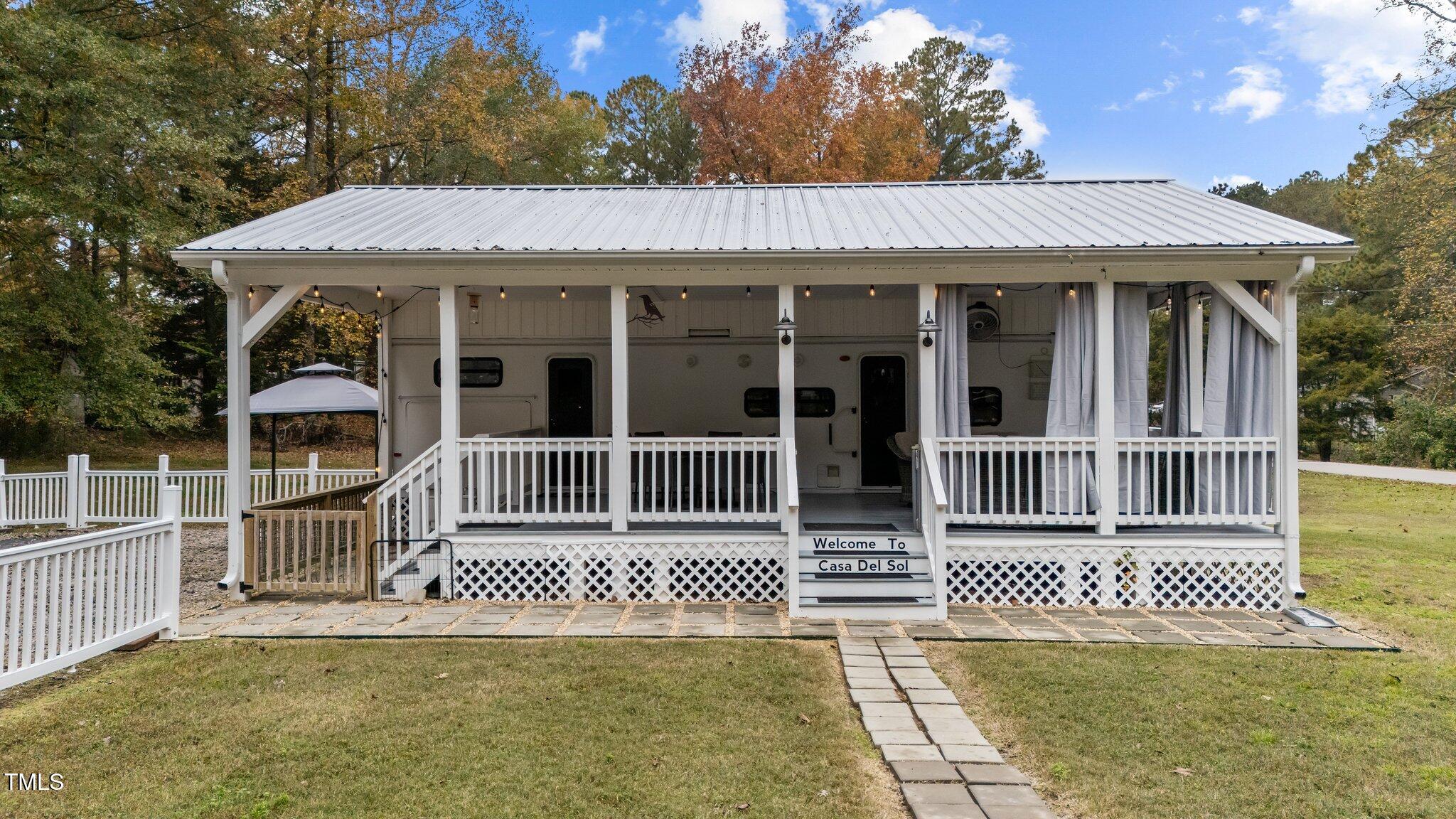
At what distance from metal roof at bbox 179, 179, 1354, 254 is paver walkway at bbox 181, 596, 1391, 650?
11.4ft

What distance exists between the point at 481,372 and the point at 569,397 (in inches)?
49.6

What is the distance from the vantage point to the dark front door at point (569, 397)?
10.1 m

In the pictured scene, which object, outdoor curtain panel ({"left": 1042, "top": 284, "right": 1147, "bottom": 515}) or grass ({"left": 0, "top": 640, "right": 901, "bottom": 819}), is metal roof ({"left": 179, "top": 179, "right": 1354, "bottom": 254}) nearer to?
outdoor curtain panel ({"left": 1042, "top": 284, "right": 1147, "bottom": 515})

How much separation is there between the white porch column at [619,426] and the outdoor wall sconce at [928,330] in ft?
9.82

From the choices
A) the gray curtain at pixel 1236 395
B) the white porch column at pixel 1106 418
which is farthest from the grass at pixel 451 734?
the gray curtain at pixel 1236 395

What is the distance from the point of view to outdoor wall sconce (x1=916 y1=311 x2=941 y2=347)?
285 inches

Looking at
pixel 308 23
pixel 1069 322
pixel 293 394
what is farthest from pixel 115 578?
pixel 308 23

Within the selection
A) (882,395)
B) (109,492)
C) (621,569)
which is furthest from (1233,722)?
(109,492)

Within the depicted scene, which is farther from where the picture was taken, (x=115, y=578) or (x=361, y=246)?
(x=361, y=246)

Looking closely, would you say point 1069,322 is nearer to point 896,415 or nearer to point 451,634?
point 896,415

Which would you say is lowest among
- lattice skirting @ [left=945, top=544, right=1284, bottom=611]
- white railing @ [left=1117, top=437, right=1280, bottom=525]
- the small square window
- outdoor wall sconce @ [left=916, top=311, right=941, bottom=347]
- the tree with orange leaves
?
lattice skirting @ [left=945, top=544, right=1284, bottom=611]

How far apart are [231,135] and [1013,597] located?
67.6 ft

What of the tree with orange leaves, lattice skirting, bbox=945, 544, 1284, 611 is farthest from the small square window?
the tree with orange leaves

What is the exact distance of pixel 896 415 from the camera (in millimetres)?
9992
